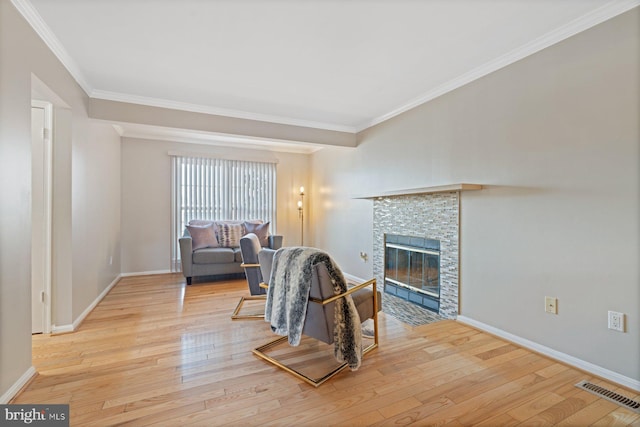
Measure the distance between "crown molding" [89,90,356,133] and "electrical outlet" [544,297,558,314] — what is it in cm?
339

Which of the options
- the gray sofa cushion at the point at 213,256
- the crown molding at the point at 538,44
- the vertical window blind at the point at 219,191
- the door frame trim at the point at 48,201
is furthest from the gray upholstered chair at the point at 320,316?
the vertical window blind at the point at 219,191

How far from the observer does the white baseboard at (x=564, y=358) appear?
191 centimetres

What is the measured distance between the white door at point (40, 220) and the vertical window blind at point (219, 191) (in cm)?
268

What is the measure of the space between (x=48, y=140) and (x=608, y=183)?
4407 mm

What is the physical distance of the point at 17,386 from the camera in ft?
5.94

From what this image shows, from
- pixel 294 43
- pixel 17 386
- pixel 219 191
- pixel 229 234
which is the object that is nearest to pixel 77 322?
pixel 17 386

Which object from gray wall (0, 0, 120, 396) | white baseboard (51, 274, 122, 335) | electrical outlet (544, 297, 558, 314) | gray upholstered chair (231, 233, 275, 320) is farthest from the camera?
gray upholstered chair (231, 233, 275, 320)

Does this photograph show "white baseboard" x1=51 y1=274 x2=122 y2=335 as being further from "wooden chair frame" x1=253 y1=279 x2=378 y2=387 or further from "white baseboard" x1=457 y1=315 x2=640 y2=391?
"white baseboard" x1=457 y1=315 x2=640 y2=391

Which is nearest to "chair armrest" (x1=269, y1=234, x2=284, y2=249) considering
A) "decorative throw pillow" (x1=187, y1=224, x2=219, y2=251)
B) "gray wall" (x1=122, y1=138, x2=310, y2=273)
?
"decorative throw pillow" (x1=187, y1=224, x2=219, y2=251)

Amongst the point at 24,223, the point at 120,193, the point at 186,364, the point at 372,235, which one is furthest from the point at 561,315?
the point at 120,193

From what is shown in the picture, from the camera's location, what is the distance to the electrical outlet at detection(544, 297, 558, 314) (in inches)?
89.4

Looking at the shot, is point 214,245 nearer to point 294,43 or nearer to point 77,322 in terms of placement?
point 77,322

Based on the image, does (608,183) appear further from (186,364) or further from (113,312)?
(113,312)

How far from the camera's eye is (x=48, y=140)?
260 centimetres
